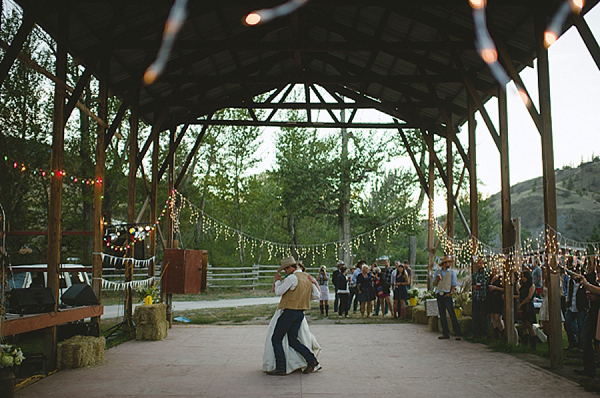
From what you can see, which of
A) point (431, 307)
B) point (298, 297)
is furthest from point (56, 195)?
point (431, 307)

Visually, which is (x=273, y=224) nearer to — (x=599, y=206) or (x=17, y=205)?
(x=17, y=205)

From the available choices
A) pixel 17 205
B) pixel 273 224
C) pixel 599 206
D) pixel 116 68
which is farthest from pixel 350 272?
pixel 599 206

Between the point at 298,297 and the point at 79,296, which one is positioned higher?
the point at 298,297

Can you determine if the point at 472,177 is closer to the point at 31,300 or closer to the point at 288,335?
the point at 288,335

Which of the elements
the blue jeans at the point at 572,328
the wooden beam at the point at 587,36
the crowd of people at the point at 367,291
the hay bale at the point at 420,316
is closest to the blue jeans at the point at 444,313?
the blue jeans at the point at 572,328

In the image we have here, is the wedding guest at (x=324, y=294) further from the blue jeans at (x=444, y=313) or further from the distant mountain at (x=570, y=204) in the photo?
the distant mountain at (x=570, y=204)

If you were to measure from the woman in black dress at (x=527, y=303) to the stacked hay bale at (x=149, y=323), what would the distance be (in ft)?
20.0

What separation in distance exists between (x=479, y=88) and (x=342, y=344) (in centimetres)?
570

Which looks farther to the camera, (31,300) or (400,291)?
(400,291)

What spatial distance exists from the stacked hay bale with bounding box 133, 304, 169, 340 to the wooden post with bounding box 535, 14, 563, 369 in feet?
21.0

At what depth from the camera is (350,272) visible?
18.1m

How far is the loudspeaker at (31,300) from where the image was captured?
6877mm

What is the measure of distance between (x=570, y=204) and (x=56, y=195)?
57949 mm

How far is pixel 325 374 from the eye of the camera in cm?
704
